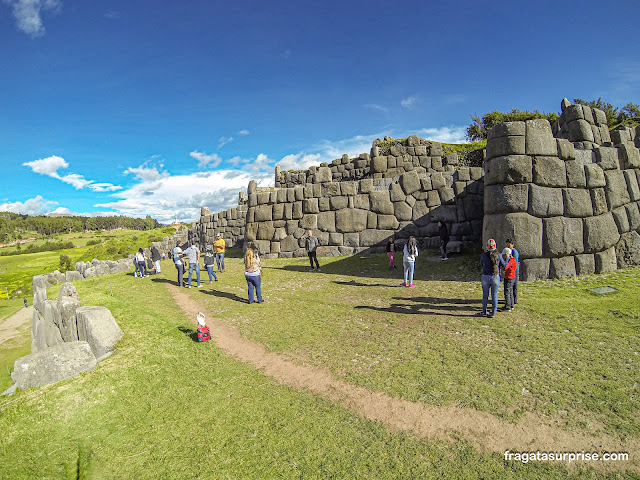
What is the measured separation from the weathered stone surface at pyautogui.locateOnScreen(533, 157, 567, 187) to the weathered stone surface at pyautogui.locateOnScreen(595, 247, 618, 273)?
232cm

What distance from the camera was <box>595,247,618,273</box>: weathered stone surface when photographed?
9.91 m

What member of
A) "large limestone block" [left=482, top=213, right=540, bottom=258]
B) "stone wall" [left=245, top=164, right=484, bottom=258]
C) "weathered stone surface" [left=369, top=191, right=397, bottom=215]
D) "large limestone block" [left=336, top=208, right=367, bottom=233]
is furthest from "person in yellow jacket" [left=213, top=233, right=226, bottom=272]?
"large limestone block" [left=482, top=213, right=540, bottom=258]

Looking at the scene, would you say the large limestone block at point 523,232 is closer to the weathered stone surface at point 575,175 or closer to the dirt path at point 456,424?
the weathered stone surface at point 575,175

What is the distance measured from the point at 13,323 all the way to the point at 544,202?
21682mm

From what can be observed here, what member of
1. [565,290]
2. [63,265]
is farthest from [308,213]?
[63,265]

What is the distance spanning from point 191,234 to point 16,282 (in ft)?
50.9

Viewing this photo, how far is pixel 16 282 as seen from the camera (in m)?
31.0

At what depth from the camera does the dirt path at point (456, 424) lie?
355 cm

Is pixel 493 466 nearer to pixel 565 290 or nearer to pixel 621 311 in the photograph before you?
pixel 621 311

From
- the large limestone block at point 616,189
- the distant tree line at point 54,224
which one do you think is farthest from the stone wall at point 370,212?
the distant tree line at point 54,224

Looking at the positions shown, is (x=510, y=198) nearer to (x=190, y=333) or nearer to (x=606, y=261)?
(x=606, y=261)

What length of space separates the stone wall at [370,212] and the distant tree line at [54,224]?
3823 inches

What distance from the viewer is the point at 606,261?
32.8 feet

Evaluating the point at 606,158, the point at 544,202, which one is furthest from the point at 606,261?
the point at 606,158
